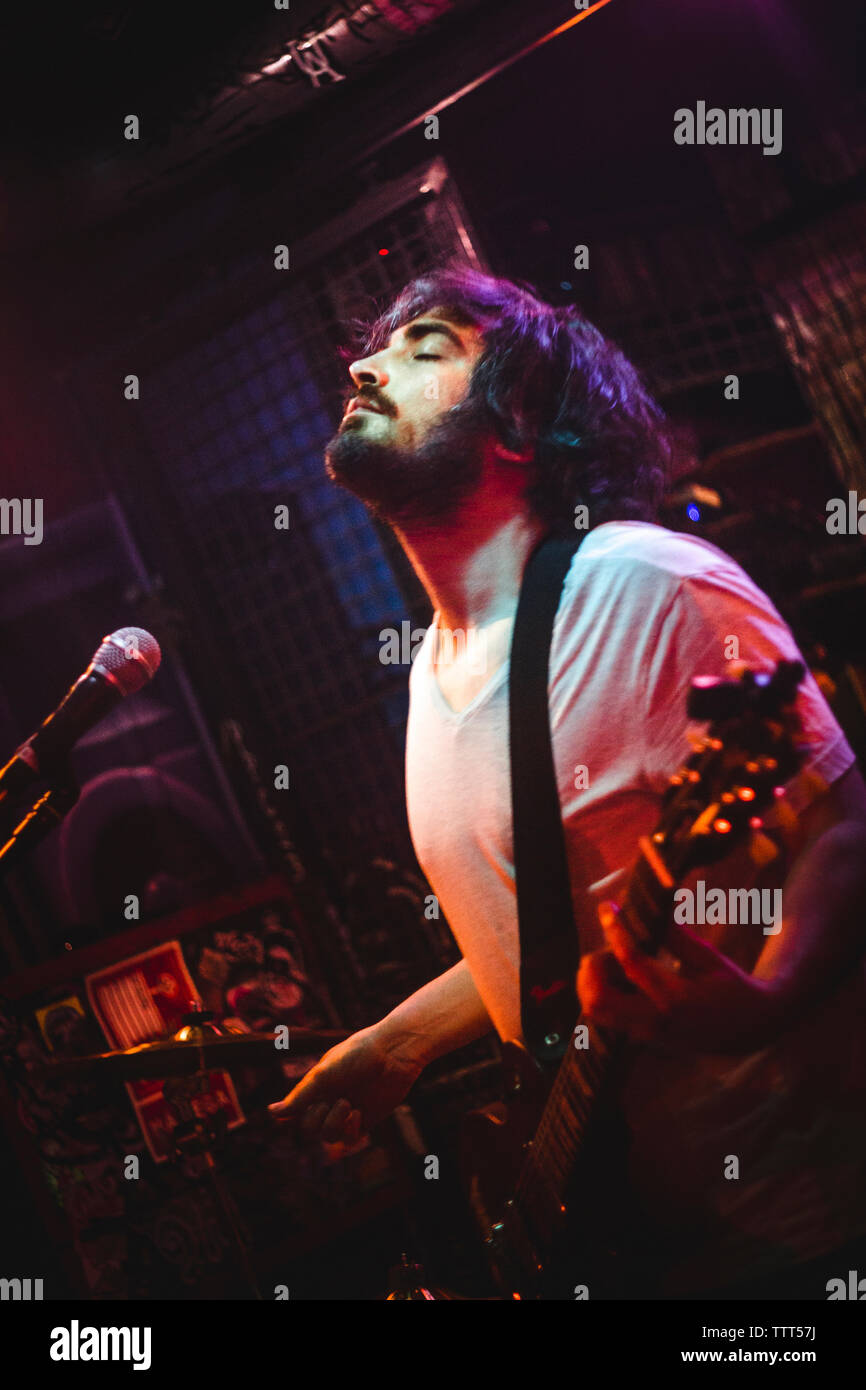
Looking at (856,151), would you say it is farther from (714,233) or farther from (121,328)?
(121,328)

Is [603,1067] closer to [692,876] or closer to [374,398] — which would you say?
[692,876]

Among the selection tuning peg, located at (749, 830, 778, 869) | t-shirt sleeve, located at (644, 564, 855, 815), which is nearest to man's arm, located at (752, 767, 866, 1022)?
t-shirt sleeve, located at (644, 564, 855, 815)

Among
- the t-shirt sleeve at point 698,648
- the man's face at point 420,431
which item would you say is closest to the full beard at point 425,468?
the man's face at point 420,431

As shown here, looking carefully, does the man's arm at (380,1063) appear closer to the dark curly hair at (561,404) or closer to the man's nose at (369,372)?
the dark curly hair at (561,404)

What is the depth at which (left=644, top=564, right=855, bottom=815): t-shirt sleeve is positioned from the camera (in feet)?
6.19

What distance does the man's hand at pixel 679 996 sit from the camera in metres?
1.63

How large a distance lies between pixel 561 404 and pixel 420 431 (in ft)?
0.98

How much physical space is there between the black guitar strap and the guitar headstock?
436 mm

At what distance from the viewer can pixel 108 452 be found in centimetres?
318

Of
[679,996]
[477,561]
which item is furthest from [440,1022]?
[477,561]

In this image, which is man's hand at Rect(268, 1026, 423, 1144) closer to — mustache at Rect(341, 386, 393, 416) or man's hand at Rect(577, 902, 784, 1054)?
man's hand at Rect(577, 902, 784, 1054)

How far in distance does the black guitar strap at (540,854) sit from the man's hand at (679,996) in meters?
0.23

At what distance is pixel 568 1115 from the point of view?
1950mm

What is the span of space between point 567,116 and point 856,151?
67 centimetres
